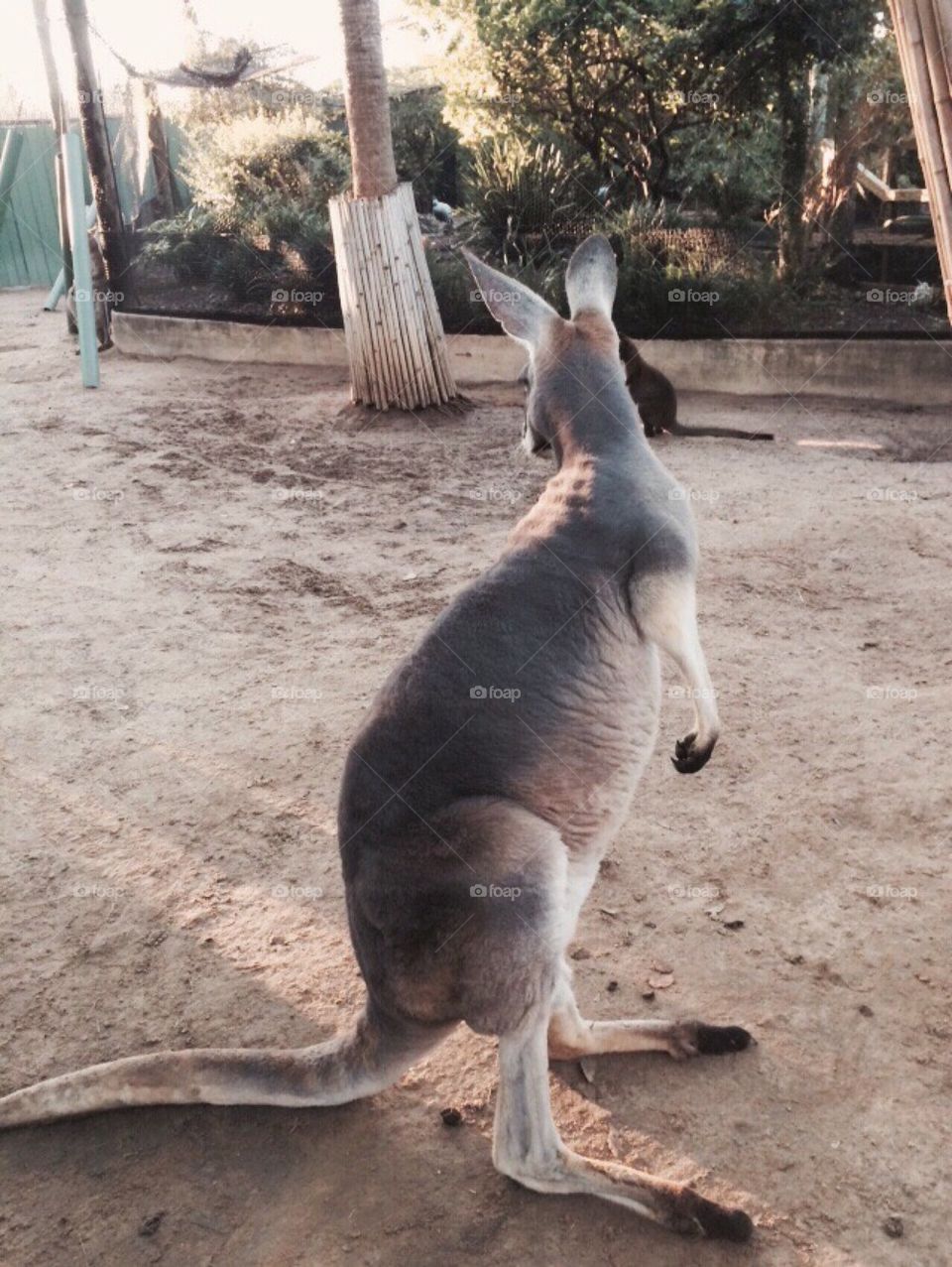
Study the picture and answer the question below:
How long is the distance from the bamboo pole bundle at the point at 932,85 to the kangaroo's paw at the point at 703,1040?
2201 millimetres

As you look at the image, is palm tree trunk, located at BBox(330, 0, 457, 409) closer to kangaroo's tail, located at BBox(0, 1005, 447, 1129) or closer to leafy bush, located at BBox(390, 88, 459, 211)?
leafy bush, located at BBox(390, 88, 459, 211)

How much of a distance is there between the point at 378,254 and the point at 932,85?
6.26 metres

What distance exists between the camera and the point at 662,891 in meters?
3.40

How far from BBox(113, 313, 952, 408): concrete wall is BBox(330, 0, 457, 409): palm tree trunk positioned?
1294 millimetres

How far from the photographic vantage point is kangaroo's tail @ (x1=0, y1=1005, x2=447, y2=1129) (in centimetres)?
245

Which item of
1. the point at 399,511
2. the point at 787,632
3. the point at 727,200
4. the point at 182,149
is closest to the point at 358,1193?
the point at 787,632

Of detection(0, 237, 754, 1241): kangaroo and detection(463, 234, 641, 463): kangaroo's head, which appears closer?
detection(0, 237, 754, 1241): kangaroo

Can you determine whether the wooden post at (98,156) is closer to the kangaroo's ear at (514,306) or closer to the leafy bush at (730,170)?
the leafy bush at (730,170)

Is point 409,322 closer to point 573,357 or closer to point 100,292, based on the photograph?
point 100,292

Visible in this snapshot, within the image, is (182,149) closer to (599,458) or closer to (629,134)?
(629,134)

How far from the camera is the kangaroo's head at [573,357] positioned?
9.24ft

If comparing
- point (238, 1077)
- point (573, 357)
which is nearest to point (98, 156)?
point (573, 357)

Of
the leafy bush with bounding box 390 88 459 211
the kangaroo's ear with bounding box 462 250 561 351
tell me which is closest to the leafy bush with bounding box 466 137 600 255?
the leafy bush with bounding box 390 88 459 211

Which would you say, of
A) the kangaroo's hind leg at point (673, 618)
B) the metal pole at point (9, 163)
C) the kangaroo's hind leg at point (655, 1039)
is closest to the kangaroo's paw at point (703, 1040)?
the kangaroo's hind leg at point (655, 1039)
